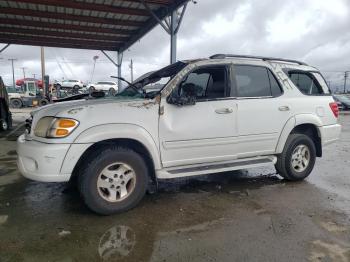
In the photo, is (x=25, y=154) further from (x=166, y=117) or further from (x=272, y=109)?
(x=272, y=109)

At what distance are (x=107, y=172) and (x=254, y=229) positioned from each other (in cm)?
175

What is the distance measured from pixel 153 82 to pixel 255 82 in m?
1.51

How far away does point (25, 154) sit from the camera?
12.0 ft

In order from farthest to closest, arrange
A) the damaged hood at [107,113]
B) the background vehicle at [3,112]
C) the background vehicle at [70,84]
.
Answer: the background vehicle at [70,84], the background vehicle at [3,112], the damaged hood at [107,113]

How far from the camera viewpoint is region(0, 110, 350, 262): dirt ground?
295cm

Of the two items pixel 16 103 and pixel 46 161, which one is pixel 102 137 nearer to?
pixel 46 161

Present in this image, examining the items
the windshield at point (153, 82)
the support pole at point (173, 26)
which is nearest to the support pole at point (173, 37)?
the support pole at point (173, 26)

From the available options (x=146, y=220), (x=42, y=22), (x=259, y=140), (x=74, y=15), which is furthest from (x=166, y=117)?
(x=42, y=22)

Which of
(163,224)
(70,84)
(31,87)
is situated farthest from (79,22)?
(70,84)

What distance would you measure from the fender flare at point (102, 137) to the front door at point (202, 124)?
204 millimetres

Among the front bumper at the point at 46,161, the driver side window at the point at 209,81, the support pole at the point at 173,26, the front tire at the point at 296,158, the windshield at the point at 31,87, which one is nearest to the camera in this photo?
the front bumper at the point at 46,161

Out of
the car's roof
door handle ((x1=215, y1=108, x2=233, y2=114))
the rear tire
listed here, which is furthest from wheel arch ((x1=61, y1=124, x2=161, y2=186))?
the rear tire

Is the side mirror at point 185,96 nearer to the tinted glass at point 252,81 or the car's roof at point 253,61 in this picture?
the car's roof at point 253,61

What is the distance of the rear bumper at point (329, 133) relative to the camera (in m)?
5.36
